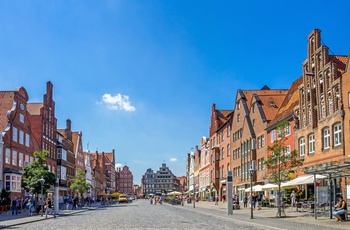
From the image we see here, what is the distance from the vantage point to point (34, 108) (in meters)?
78.0

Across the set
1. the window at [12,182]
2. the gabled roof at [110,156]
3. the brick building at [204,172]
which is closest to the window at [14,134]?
the window at [12,182]

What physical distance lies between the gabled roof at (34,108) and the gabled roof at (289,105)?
3927 cm

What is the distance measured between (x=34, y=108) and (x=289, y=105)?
42826 millimetres

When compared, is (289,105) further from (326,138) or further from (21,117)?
(21,117)

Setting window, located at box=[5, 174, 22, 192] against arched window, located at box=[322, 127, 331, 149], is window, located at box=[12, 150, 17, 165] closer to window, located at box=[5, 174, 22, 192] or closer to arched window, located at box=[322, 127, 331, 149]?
window, located at box=[5, 174, 22, 192]

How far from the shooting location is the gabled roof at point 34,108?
253ft

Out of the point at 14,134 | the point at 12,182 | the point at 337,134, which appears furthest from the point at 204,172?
the point at 337,134

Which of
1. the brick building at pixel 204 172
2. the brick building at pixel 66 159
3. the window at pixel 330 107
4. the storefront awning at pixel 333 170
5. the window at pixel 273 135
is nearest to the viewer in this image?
the storefront awning at pixel 333 170

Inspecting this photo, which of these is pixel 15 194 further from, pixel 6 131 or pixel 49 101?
pixel 49 101

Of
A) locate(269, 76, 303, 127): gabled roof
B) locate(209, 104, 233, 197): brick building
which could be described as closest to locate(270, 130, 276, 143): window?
locate(269, 76, 303, 127): gabled roof

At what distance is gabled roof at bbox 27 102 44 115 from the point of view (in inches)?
3031

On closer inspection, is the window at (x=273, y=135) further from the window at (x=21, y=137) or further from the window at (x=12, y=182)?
the window at (x=21, y=137)

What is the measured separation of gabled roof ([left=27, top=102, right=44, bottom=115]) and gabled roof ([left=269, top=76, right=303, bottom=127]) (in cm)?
3927

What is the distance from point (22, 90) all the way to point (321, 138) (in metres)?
40.7
